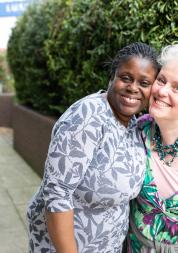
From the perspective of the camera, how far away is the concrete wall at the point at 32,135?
21.5 feet

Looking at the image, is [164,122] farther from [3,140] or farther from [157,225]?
[3,140]

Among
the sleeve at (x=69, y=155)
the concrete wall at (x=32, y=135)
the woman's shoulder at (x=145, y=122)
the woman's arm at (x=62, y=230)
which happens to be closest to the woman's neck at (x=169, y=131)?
the woman's shoulder at (x=145, y=122)

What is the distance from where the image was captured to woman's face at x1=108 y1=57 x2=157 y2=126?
1961 mm

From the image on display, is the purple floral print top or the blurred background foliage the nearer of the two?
the purple floral print top

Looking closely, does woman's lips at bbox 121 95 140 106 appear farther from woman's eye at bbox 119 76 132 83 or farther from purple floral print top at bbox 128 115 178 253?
purple floral print top at bbox 128 115 178 253

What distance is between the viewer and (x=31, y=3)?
8.36 m

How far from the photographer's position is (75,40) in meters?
5.09

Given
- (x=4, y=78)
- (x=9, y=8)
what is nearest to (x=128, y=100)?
(x=9, y=8)

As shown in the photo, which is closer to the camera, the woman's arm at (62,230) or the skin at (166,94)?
the woman's arm at (62,230)

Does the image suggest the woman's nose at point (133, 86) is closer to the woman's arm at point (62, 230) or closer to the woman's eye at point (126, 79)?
the woman's eye at point (126, 79)

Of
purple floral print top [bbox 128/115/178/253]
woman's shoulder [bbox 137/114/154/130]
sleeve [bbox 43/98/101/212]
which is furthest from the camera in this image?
woman's shoulder [bbox 137/114/154/130]

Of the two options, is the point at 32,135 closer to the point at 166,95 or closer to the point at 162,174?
the point at 162,174

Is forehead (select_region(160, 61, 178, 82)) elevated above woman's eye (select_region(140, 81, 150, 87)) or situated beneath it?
elevated above

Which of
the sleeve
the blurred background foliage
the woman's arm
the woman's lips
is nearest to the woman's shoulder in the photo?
the woman's lips
